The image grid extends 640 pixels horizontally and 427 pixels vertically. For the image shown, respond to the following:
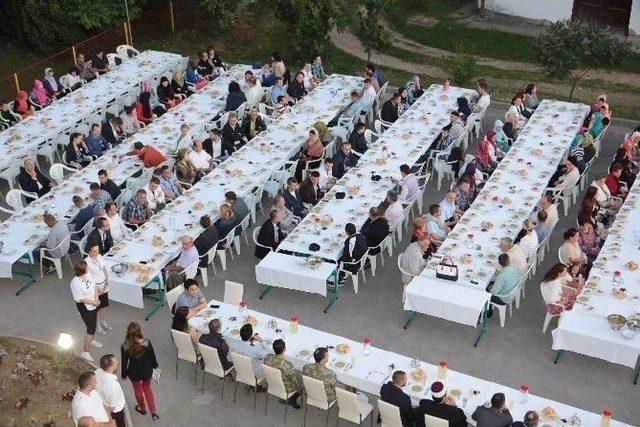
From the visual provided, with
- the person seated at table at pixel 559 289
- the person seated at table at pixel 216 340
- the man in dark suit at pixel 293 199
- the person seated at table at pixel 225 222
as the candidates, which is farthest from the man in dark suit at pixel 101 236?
the person seated at table at pixel 559 289

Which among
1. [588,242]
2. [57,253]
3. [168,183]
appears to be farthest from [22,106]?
[588,242]

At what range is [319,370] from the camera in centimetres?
1204

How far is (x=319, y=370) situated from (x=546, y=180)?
752 centimetres

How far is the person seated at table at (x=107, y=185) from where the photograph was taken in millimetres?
16922

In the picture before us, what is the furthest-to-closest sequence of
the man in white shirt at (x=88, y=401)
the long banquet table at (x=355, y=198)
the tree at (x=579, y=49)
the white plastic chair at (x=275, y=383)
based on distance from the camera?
the tree at (x=579, y=49) → the long banquet table at (x=355, y=198) → the white plastic chair at (x=275, y=383) → the man in white shirt at (x=88, y=401)

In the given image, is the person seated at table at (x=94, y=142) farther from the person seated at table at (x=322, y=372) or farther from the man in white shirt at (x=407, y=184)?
the person seated at table at (x=322, y=372)

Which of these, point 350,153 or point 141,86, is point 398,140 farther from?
point 141,86

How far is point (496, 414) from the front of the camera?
436 inches

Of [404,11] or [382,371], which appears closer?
[382,371]

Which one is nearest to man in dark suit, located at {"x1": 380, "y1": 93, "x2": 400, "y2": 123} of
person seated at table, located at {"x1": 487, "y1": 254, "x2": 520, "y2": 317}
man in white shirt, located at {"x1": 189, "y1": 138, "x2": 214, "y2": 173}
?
man in white shirt, located at {"x1": 189, "y1": 138, "x2": 214, "y2": 173}

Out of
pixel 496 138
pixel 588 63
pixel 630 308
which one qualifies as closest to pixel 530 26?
pixel 588 63

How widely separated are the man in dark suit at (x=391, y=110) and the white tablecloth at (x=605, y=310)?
269 inches

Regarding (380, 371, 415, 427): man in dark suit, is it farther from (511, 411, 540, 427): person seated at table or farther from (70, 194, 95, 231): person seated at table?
(70, 194, 95, 231): person seated at table

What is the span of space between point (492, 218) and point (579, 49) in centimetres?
829
